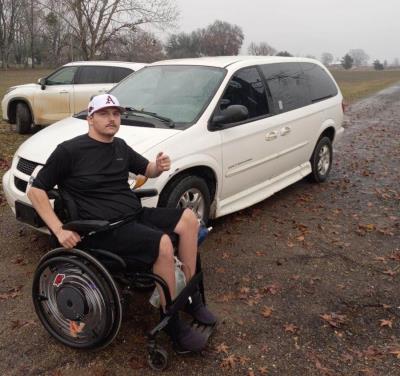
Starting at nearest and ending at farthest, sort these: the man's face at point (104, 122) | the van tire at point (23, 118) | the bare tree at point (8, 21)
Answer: the man's face at point (104, 122), the van tire at point (23, 118), the bare tree at point (8, 21)

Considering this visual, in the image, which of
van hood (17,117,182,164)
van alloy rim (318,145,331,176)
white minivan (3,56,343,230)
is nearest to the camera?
van hood (17,117,182,164)

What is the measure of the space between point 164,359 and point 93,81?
925 centimetres

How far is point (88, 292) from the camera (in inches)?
109

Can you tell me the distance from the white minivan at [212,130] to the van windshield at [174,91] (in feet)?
0.04

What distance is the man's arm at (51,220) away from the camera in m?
2.71

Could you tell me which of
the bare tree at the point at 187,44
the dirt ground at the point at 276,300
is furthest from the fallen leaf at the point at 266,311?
the bare tree at the point at 187,44

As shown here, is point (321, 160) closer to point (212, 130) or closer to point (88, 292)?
point (212, 130)

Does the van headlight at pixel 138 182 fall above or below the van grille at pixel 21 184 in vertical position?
→ above

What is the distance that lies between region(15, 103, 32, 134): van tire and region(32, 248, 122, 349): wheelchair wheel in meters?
8.28

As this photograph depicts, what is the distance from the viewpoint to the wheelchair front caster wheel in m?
2.81

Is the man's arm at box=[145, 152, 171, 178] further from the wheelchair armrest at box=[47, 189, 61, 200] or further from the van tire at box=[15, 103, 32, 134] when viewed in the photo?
the van tire at box=[15, 103, 32, 134]

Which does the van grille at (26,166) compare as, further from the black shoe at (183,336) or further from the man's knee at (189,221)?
the black shoe at (183,336)

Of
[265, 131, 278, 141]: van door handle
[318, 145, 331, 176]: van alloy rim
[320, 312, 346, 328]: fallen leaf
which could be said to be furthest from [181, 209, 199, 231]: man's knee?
[318, 145, 331, 176]: van alloy rim

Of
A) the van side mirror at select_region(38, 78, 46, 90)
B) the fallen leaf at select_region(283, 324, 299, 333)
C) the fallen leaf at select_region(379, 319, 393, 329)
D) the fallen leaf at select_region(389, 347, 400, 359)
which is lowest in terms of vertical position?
the fallen leaf at select_region(389, 347, 400, 359)
